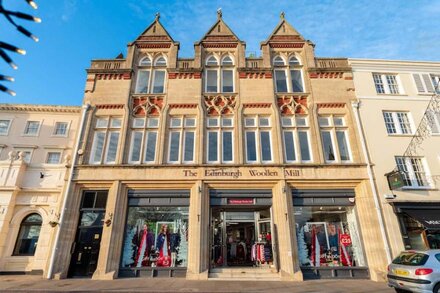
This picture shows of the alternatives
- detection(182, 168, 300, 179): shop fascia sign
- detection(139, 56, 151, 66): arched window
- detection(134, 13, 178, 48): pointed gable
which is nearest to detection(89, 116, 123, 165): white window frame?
detection(139, 56, 151, 66): arched window

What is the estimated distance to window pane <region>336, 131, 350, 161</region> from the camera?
15444mm

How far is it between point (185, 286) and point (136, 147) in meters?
8.58

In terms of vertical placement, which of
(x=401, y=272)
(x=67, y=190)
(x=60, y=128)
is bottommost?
(x=401, y=272)

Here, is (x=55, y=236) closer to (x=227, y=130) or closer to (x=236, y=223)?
(x=236, y=223)

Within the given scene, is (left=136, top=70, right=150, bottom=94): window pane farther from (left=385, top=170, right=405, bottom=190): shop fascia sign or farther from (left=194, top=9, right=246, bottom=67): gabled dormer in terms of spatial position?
(left=385, top=170, right=405, bottom=190): shop fascia sign

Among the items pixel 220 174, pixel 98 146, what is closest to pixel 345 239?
pixel 220 174

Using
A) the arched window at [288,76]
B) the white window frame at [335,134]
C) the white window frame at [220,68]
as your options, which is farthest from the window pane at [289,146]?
the white window frame at [220,68]

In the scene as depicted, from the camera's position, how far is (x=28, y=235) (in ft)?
52.8

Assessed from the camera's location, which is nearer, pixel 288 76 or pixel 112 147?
pixel 112 147

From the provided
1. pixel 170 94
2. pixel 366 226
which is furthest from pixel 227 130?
pixel 366 226

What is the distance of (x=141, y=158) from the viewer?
15180mm

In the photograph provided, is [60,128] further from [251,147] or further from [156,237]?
[251,147]

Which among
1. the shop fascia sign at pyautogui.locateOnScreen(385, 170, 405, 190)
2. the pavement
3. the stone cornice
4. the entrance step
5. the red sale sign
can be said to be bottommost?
the pavement

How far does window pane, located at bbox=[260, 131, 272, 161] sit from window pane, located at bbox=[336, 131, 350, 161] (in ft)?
14.4
